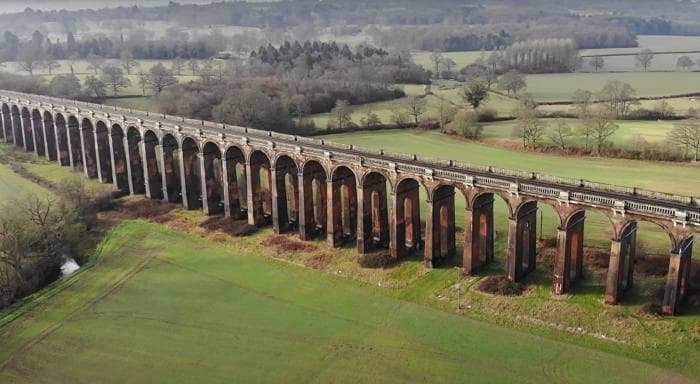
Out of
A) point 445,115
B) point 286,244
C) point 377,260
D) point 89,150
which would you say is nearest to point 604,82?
point 445,115

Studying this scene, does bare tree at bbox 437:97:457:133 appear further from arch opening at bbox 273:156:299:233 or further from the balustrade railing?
arch opening at bbox 273:156:299:233

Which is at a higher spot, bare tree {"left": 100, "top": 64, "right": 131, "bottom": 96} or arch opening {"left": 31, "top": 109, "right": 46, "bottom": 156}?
bare tree {"left": 100, "top": 64, "right": 131, "bottom": 96}

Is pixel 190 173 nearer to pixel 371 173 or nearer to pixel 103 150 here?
pixel 103 150

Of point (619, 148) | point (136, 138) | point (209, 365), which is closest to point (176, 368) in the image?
point (209, 365)

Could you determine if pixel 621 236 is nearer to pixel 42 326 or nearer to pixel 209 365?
pixel 209 365

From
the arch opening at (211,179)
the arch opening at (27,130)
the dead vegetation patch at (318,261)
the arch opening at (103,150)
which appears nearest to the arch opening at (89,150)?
the arch opening at (103,150)

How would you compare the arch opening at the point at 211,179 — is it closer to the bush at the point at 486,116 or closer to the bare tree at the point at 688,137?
the bush at the point at 486,116

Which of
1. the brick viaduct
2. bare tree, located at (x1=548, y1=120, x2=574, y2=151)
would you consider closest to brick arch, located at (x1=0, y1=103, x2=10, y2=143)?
the brick viaduct
